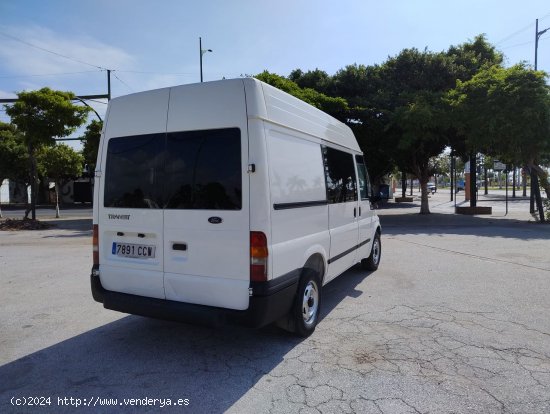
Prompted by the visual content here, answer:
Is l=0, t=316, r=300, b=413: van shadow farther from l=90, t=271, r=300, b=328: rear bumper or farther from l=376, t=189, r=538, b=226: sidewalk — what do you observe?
l=376, t=189, r=538, b=226: sidewalk

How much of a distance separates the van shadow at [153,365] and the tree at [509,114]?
48.3 ft

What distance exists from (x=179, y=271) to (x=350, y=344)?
6.29 feet

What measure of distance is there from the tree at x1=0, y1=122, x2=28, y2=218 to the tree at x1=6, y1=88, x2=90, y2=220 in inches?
475

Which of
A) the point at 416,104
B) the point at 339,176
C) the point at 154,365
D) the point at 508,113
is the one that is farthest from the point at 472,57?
the point at 154,365

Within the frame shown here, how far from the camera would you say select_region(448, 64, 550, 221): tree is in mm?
15094

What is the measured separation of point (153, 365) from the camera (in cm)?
376

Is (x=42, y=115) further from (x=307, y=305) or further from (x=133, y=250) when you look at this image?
(x=307, y=305)

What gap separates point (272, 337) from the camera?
4.42 metres

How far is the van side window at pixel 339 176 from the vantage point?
5.12 metres

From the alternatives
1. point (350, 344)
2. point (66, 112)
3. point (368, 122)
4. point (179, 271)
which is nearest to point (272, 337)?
point (350, 344)

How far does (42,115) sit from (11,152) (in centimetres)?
1411

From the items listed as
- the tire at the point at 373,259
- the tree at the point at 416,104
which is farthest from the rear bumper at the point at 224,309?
the tree at the point at 416,104

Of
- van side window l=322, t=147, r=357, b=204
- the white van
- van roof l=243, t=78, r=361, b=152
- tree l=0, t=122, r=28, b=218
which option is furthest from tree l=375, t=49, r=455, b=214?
tree l=0, t=122, r=28, b=218

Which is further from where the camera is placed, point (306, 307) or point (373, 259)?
point (373, 259)
